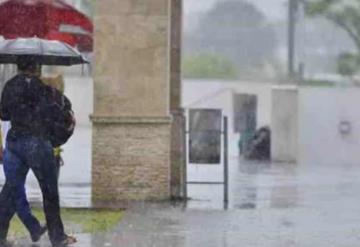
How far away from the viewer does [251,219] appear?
1426 cm

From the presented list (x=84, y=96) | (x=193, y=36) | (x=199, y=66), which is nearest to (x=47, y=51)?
(x=84, y=96)

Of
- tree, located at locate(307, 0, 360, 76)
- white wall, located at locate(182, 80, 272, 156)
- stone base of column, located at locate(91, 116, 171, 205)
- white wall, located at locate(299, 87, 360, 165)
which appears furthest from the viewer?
tree, located at locate(307, 0, 360, 76)

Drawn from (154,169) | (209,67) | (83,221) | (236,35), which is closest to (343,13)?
(209,67)

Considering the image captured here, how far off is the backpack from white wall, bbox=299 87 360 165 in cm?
1967

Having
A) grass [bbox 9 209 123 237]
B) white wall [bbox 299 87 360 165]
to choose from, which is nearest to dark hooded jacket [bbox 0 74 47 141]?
grass [bbox 9 209 123 237]

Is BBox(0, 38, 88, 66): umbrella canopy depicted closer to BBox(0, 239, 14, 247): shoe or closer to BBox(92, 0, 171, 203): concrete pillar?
BBox(0, 239, 14, 247): shoe

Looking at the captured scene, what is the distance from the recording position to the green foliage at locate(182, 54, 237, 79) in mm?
62312

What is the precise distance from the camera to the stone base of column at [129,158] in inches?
632

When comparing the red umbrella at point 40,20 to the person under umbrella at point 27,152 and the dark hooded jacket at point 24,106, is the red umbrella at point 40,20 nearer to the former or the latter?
the person under umbrella at point 27,152

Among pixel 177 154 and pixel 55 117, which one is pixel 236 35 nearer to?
pixel 177 154

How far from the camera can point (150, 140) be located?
634 inches

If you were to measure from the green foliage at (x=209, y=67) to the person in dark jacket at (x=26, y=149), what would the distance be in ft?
162

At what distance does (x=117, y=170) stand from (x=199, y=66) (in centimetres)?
4780

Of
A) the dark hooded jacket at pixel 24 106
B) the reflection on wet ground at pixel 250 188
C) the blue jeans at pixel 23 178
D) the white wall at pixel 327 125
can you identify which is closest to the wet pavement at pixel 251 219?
the reflection on wet ground at pixel 250 188
